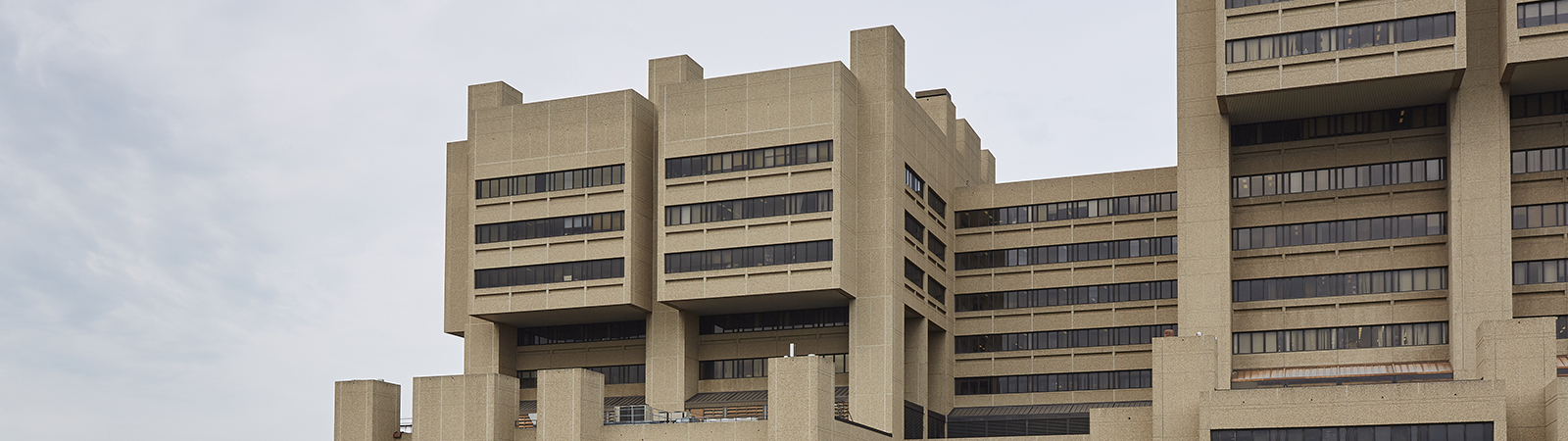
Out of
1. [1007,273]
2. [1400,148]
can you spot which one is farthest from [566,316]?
[1400,148]

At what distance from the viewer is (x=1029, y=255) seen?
10200 cm

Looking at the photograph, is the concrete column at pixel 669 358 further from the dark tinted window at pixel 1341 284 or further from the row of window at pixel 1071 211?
the dark tinted window at pixel 1341 284

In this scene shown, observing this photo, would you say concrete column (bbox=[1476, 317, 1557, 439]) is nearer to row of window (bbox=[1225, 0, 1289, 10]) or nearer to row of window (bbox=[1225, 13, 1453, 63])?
row of window (bbox=[1225, 13, 1453, 63])

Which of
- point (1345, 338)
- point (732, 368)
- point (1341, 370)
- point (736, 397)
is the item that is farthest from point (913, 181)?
point (1341, 370)

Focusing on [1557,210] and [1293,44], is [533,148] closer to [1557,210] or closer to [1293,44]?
[1293,44]

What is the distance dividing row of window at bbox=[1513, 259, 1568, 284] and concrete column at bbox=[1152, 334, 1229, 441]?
718 inches

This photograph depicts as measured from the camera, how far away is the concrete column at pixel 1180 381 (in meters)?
79.5

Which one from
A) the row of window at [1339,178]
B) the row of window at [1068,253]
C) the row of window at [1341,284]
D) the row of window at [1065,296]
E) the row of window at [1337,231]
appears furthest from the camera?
the row of window at [1068,253]

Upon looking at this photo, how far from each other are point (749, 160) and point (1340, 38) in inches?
1298

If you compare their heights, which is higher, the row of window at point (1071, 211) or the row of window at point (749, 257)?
the row of window at point (1071, 211)

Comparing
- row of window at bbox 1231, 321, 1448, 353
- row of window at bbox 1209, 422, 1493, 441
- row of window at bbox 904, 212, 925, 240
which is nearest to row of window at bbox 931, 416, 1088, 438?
row of window at bbox 1231, 321, 1448, 353

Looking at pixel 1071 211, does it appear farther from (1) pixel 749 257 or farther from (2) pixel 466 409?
(2) pixel 466 409

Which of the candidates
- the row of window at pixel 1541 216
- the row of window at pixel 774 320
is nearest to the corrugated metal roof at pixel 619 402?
the row of window at pixel 774 320

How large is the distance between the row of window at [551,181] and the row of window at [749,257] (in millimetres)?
6706
